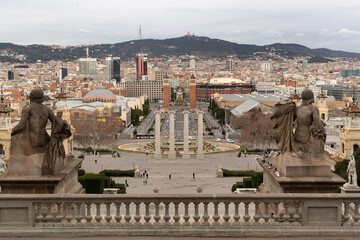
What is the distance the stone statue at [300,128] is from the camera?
8680 millimetres

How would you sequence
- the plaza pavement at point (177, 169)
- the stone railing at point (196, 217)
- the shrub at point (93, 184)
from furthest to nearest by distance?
1. the plaza pavement at point (177, 169)
2. the shrub at point (93, 184)
3. the stone railing at point (196, 217)

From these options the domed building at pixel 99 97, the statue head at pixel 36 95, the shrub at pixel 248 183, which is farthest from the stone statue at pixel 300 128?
the domed building at pixel 99 97

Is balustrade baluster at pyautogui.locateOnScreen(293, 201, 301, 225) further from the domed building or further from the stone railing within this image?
the domed building

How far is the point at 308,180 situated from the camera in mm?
8367

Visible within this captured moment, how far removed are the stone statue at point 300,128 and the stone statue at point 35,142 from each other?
4035 millimetres

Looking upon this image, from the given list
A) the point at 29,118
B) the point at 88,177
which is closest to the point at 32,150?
the point at 29,118

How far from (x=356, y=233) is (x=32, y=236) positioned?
5263mm

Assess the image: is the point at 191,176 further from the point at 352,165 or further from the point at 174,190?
the point at 352,165

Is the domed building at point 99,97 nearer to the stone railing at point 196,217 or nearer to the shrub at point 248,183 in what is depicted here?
the shrub at point 248,183

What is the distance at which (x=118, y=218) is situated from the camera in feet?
25.4

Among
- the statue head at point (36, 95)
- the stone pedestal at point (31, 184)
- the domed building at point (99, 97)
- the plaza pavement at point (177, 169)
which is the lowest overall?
the plaza pavement at point (177, 169)

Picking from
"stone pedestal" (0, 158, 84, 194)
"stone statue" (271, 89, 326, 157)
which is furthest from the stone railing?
"stone statue" (271, 89, 326, 157)

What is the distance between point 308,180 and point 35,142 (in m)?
4.99

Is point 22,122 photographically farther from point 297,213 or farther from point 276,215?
point 297,213
